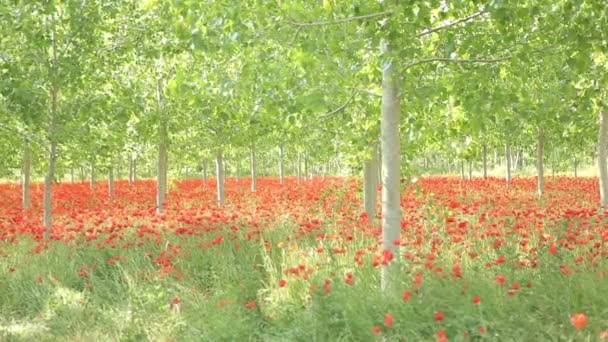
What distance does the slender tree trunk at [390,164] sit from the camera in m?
4.62

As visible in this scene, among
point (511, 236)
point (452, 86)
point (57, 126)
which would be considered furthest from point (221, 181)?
point (452, 86)

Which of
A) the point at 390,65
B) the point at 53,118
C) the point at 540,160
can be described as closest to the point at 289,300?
the point at 390,65

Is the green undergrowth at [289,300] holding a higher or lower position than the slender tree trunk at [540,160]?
lower

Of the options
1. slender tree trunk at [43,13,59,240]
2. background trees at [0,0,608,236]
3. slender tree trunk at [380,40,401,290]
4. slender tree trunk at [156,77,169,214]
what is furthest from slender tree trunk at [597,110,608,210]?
slender tree trunk at [43,13,59,240]

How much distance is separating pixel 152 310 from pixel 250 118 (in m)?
2.26

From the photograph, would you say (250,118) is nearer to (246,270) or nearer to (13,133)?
(246,270)

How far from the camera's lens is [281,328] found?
4602 millimetres

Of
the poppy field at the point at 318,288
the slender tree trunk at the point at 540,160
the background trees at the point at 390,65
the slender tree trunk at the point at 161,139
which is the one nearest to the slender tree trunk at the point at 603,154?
the poppy field at the point at 318,288

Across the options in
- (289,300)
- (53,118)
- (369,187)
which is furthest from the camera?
(369,187)

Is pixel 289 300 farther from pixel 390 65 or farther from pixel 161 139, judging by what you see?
pixel 161 139

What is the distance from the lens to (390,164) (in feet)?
15.4

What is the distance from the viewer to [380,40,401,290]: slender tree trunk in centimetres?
462

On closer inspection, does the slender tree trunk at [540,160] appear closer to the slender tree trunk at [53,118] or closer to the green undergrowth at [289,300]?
the green undergrowth at [289,300]

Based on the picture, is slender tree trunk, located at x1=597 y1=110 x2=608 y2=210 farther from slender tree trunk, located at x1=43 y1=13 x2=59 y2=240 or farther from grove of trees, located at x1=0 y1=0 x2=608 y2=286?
slender tree trunk, located at x1=43 y1=13 x2=59 y2=240
